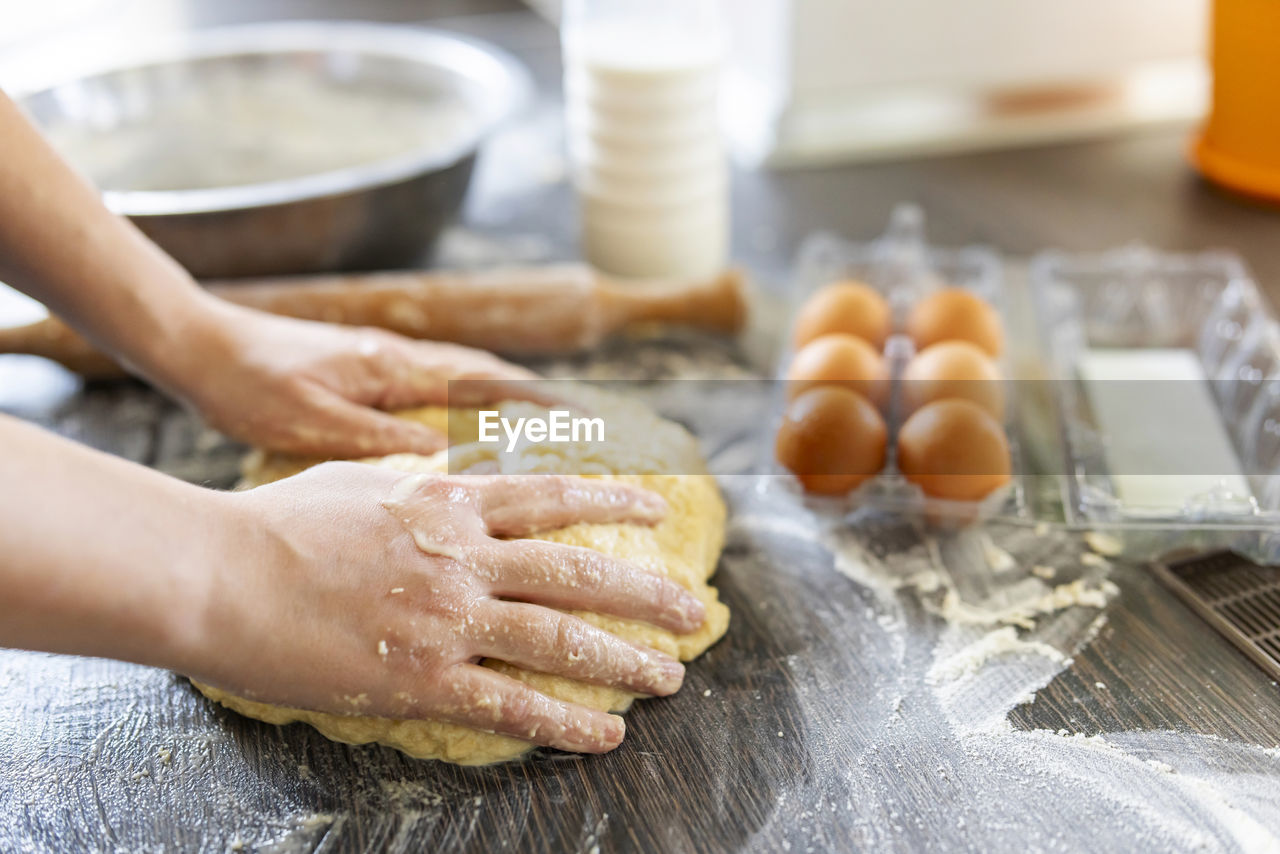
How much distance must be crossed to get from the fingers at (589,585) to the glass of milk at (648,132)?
88 centimetres

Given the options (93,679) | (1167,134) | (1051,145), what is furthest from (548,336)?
(1167,134)

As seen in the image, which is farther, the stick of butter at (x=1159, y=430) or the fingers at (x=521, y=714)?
the stick of butter at (x=1159, y=430)

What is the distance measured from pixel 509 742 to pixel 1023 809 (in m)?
0.49

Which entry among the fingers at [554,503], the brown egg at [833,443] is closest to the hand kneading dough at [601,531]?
the fingers at [554,503]

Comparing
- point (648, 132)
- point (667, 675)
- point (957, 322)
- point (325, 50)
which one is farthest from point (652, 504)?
point (325, 50)

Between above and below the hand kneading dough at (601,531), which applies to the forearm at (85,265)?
above

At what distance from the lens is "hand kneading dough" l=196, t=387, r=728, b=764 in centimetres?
97

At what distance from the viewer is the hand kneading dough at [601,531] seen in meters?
0.97

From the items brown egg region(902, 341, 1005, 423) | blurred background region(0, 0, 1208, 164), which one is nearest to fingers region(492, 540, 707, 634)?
brown egg region(902, 341, 1005, 423)

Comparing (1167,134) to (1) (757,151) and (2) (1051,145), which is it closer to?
(2) (1051,145)

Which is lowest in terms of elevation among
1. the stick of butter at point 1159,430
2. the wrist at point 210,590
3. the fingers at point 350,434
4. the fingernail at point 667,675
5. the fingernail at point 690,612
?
the fingernail at point 667,675

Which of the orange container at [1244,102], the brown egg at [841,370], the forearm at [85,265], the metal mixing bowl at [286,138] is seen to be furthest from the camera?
the orange container at [1244,102]

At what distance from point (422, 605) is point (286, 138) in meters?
1.36

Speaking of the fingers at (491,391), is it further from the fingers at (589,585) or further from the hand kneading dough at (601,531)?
the fingers at (589,585)
